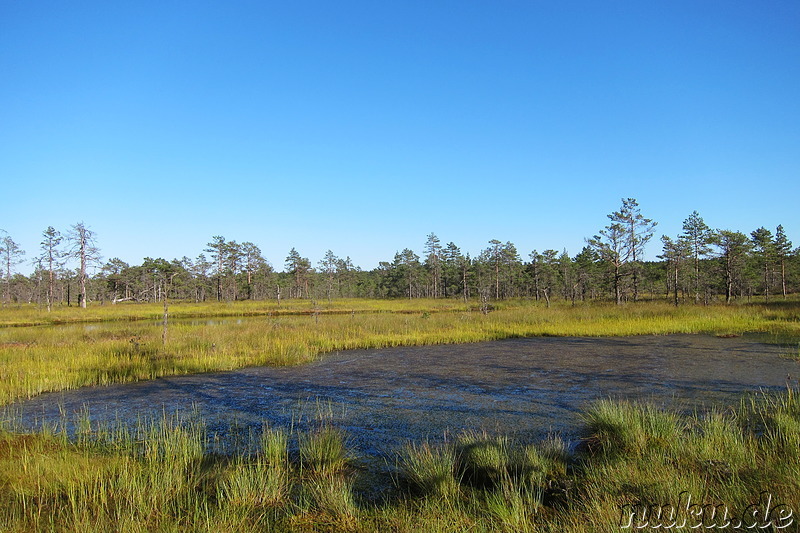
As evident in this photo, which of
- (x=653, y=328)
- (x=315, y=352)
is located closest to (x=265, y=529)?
(x=315, y=352)

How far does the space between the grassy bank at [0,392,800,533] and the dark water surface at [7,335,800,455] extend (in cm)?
116

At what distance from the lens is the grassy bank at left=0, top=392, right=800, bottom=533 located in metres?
3.14

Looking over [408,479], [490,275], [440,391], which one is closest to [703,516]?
[408,479]

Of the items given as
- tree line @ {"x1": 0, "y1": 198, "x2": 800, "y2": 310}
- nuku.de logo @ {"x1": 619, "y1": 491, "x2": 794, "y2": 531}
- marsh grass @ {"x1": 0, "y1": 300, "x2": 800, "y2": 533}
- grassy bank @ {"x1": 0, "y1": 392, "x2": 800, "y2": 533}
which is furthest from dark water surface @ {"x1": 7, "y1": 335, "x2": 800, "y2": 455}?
tree line @ {"x1": 0, "y1": 198, "x2": 800, "y2": 310}

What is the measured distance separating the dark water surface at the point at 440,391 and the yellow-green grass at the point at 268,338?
86 centimetres

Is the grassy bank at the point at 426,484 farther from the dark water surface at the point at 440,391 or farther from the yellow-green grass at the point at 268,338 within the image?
the yellow-green grass at the point at 268,338

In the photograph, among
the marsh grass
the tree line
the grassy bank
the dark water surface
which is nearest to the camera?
the grassy bank

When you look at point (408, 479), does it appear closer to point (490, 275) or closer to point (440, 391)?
point (440, 391)

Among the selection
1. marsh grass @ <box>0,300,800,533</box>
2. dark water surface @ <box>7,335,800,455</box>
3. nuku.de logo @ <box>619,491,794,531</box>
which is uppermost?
nuku.de logo @ <box>619,491,794,531</box>

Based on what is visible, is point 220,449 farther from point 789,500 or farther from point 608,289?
point 608,289

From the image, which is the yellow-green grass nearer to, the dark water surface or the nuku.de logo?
the dark water surface

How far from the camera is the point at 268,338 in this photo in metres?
16.0

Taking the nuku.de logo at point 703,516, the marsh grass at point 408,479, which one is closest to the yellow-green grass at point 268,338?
the marsh grass at point 408,479

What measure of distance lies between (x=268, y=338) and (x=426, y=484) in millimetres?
13108
